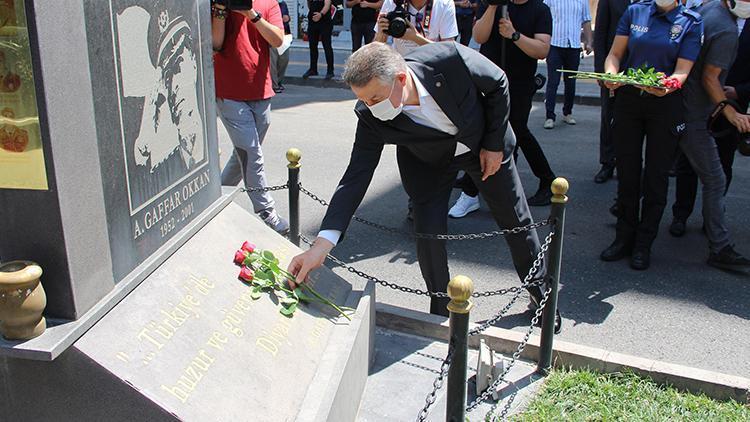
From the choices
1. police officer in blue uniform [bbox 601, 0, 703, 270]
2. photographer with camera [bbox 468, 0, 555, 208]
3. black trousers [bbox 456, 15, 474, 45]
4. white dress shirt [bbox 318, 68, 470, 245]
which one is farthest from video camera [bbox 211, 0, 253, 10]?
black trousers [bbox 456, 15, 474, 45]

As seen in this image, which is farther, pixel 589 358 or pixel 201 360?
pixel 589 358

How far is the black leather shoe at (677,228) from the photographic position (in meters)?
5.80

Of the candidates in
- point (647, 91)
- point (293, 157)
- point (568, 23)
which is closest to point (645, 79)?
point (647, 91)

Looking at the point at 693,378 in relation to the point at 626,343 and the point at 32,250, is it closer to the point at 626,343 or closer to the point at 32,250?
the point at 626,343

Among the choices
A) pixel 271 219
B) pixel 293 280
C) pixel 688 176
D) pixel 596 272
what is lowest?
pixel 596 272

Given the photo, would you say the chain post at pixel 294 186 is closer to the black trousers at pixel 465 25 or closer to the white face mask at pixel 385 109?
the white face mask at pixel 385 109

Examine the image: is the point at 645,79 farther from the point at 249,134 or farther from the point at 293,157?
the point at 249,134

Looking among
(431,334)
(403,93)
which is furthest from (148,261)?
(431,334)

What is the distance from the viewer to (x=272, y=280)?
326cm

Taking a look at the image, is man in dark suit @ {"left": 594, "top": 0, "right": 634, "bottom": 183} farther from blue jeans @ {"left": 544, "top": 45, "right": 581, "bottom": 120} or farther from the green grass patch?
the green grass patch

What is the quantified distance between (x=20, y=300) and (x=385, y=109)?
1743 mm

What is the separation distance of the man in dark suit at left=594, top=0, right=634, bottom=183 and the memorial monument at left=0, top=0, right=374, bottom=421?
4.67 meters

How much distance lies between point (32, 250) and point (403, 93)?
173 centimetres

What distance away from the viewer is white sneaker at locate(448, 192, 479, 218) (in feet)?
20.5
